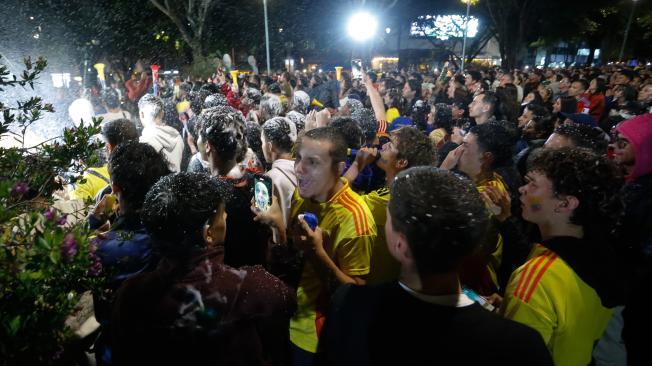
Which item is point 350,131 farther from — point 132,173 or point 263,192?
point 132,173

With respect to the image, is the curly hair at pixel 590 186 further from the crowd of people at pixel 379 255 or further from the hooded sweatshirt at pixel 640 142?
the hooded sweatshirt at pixel 640 142

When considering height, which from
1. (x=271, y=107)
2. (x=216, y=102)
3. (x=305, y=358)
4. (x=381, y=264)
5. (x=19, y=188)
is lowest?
(x=305, y=358)

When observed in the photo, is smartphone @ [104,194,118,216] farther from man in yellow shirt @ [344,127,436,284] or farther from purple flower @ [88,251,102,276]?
man in yellow shirt @ [344,127,436,284]

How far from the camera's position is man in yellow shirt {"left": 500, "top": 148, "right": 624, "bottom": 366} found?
193 centimetres

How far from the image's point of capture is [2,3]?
21828mm

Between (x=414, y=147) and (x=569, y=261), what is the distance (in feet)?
5.62

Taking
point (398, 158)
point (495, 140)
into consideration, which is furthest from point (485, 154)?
point (398, 158)

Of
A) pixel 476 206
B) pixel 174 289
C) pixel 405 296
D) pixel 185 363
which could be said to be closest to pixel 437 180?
pixel 476 206

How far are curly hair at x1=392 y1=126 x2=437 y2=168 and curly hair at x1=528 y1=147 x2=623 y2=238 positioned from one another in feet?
4.23

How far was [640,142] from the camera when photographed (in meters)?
3.34

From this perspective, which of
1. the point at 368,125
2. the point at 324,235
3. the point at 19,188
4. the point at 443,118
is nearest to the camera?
the point at 19,188

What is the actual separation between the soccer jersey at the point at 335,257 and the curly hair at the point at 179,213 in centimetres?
80

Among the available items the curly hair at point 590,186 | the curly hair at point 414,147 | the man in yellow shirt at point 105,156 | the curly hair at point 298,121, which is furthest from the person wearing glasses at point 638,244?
the man in yellow shirt at point 105,156

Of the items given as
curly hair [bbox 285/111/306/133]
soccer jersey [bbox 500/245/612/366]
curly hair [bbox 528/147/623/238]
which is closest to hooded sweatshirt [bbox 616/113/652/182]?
curly hair [bbox 528/147/623/238]
